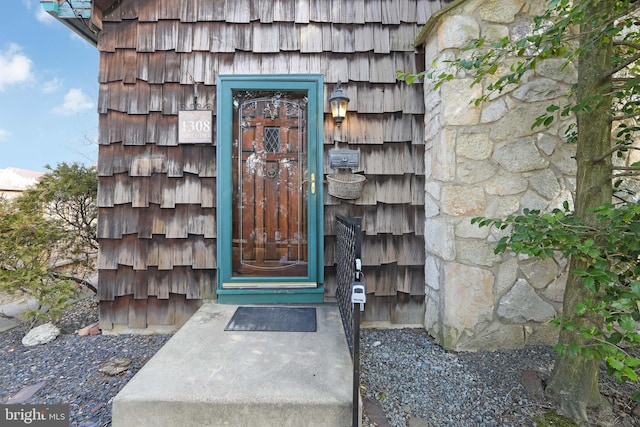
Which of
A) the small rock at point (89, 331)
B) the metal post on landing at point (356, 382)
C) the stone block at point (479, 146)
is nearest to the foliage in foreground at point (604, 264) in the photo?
the stone block at point (479, 146)

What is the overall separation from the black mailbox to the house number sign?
1.07 m

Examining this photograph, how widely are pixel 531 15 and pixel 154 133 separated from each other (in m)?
3.11

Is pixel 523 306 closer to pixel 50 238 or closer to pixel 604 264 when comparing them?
pixel 604 264

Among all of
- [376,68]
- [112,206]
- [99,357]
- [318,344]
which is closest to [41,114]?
[112,206]

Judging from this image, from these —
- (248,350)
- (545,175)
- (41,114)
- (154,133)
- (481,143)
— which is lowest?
(248,350)

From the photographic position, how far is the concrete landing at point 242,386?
1.31m

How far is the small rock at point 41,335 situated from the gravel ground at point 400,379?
53 millimetres

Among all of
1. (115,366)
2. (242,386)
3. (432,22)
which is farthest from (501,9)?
(115,366)

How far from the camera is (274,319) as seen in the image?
7.01 feet

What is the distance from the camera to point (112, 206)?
8.12 feet

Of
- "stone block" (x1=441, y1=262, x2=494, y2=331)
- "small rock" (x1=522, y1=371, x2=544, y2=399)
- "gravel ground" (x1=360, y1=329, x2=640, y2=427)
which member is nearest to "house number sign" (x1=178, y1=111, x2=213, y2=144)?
"gravel ground" (x1=360, y1=329, x2=640, y2=427)

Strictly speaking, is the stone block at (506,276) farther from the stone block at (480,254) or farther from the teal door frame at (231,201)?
the teal door frame at (231,201)

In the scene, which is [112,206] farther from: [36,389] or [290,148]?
[290,148]

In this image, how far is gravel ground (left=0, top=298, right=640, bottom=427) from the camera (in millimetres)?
1521
